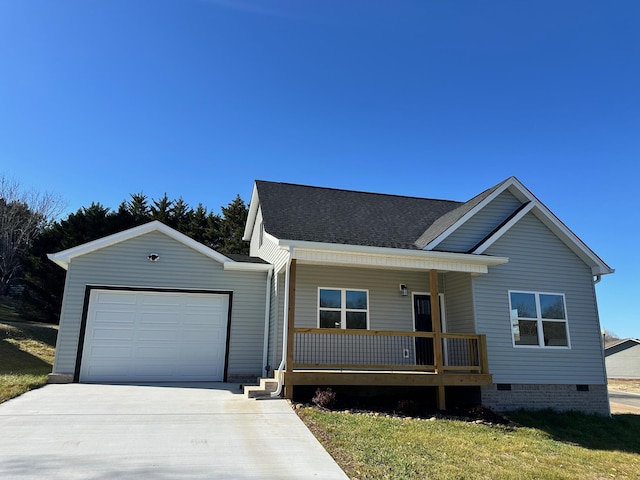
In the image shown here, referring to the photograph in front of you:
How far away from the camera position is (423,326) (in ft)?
38.7

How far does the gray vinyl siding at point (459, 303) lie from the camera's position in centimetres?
1074

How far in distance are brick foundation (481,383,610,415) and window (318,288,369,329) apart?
11.3 feet

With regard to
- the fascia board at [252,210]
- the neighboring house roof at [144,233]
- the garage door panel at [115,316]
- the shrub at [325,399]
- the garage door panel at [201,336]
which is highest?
the fascia board at [252,210]

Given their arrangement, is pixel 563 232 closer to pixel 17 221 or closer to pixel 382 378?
pixel 382 378

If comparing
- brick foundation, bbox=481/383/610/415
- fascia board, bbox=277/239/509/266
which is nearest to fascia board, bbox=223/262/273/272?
fascia board, bbox=277/239/509/266

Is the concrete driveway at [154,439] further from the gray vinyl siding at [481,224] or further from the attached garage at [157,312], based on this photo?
the gray vinyl siding at [481,224]

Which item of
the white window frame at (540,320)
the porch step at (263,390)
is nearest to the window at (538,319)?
the white window frame at (540,320)

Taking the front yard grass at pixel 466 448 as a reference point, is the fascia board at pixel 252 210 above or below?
above

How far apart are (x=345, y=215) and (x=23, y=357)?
11.5m

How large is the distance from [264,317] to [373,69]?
27.4 feet

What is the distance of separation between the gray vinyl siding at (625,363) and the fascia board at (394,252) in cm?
4125

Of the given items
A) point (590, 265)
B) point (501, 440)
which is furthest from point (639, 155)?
point (501, 440)

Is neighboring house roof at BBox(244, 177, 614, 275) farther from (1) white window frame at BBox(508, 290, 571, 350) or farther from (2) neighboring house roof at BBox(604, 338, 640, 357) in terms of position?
Answer: (2) neighboring house roof at BBox(604, 338, 640, 357)

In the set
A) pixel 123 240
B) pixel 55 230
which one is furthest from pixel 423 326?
pixel 55 230
